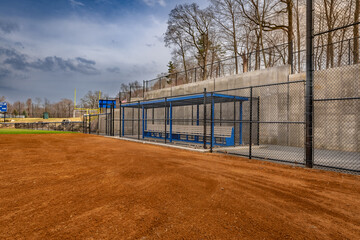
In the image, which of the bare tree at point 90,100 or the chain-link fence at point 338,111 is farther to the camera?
the bare tree at point 90,100

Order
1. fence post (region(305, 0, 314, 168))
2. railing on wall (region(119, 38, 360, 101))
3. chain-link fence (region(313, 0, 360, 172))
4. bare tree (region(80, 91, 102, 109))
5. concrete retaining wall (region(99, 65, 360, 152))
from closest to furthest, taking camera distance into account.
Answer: fence post (region(305, 0, 314, 168)) → chain-link fence (region(313, 0, 360, 172)) → concrete retaining wall (region(99, 65, 360, 152)) → railing on wall (region(119, 38, 360, 101)) → bare tree (region(80, 91, 102, 109))

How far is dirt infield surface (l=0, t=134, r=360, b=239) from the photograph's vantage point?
275 centimetres

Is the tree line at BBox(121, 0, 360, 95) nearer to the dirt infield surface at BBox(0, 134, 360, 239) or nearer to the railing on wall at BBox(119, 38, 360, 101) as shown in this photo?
the railing on wall at BBox(119, 38, 360, 101)

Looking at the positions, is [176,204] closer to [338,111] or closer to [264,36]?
[338,111]

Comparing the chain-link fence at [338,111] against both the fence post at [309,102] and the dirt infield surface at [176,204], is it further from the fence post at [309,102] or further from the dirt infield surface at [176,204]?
the dirt infield surface at [176,204]

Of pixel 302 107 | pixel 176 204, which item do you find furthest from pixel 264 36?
pixel 176 204

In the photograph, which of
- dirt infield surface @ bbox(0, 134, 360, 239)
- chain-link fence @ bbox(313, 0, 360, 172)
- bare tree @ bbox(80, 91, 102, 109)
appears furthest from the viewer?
bare tree @ bbox(80, 91, 102, 109)

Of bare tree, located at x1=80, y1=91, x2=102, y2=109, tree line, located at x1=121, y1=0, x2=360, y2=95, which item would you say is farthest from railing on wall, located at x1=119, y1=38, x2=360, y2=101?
bare tree, located at x1=80, y1=91, x2=102, y2=109

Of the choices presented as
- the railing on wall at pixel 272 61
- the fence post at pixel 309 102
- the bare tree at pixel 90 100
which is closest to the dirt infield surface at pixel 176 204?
the fence post at pixel 309 102

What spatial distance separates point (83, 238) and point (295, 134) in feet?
38.7

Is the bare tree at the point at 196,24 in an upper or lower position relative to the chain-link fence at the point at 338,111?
upper

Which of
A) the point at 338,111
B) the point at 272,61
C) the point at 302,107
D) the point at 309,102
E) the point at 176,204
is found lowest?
the point at 176,204

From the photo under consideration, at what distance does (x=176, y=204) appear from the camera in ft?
11.9

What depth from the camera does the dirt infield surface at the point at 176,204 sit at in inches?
108
